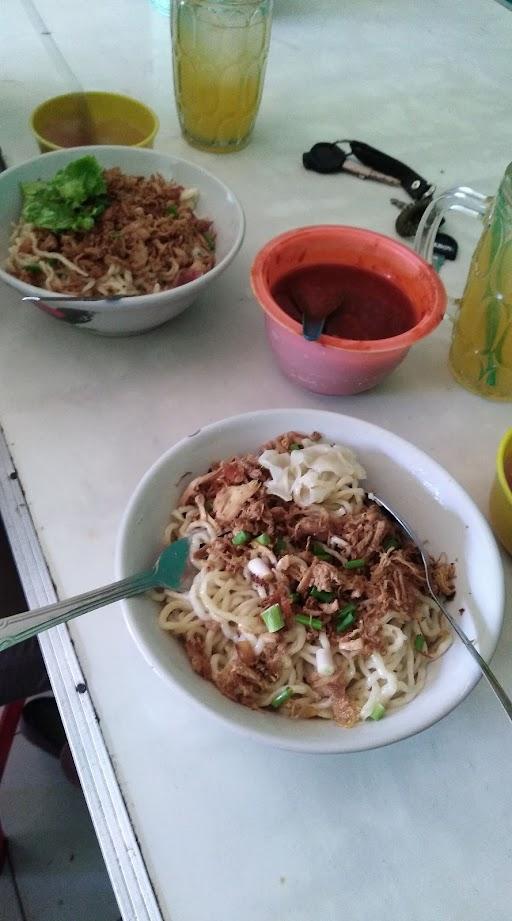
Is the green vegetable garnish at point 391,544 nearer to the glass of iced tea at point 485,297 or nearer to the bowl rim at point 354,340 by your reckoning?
the bowl rim at point 354,340

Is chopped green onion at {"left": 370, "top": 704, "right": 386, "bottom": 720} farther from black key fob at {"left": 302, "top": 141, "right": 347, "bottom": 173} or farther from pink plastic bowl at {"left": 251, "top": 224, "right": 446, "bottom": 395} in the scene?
black key fob at {"left": 302, "top": 141, "right": 347, "bottom": 173}

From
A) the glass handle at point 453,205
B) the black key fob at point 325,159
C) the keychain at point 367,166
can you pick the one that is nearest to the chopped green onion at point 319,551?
the glass handle at point 453,205

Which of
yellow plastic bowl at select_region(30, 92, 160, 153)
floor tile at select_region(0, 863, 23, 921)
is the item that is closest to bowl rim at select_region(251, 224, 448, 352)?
yellow plastic bowl at select_region(30, 92, 160, 153)

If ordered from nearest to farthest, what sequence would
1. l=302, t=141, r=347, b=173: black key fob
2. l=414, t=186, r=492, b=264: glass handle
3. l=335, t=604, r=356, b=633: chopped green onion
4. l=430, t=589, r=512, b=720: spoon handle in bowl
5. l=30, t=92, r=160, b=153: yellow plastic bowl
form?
l=430, t=589, r=512, b=720: spoon handle in bowl → l=335, t=604, r=356, b=633: chopped green onion → l=414, t=186, r=492, b=264: glass handle → l=30, t=92, r=160, b=153: yellow plastic bowl → l=302, t=141, r=347, b=173: black key fob

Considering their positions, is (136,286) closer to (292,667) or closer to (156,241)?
(156,241)

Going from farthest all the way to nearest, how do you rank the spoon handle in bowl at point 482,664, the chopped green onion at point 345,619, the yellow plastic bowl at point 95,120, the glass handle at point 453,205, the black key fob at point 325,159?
the black key fob at point 325,159, the yellow plastic bowl at point 95,120, the glass handle at point 453,205, the chopped green onion at point 345,619, the spoon handle in bowl at point 482,664

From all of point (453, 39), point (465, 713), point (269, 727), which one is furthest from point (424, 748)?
point (453, 39)
